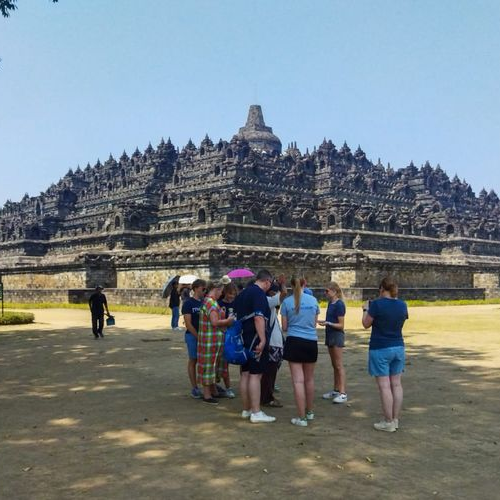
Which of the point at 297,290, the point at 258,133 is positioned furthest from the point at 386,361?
the point at 258,133

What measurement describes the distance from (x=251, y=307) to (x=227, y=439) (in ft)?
5.86

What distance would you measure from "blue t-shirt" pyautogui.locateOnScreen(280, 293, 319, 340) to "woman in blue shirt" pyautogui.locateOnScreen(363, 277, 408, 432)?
29.2 inches

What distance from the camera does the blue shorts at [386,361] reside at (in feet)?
23.4

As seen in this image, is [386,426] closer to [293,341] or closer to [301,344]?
[301,344]

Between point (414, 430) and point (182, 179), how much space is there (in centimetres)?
5543

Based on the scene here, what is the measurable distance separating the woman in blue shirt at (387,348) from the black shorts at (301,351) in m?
0.78

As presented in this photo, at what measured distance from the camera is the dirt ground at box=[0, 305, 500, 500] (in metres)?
5.38

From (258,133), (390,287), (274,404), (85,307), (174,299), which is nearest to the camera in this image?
(390,287)

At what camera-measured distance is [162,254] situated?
34.4 meters

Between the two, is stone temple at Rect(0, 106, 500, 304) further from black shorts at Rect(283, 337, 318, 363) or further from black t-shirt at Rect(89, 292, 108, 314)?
black shorts at Rect(283, 337, 318, 363)

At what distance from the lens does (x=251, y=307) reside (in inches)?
302

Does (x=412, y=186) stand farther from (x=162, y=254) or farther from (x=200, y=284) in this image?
(x=200, y=284)

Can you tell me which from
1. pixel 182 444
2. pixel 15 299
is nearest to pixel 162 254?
pixel 15 299

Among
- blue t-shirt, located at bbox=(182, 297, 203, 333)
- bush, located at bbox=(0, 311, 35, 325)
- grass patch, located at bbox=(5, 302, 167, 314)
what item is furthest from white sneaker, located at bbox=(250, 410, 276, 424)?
grass patch, located at bbox=(5, 302, 167, 314)
